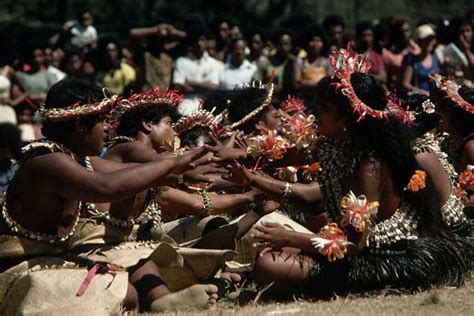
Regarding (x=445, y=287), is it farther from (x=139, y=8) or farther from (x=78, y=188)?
(x=139, y=8)

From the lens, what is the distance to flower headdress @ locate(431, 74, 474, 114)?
8.34 metres

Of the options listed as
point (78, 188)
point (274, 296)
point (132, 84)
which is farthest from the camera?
point (132, 84)

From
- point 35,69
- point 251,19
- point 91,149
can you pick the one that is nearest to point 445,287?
point 91,149

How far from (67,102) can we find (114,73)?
7.66 m

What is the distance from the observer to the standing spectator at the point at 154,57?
1378 centimetres

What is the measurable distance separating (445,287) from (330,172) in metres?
1.13

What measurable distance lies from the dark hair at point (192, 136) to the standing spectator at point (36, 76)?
5564 mm

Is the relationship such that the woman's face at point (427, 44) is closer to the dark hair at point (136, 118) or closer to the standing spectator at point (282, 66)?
the standing spectator at point (282, 66)

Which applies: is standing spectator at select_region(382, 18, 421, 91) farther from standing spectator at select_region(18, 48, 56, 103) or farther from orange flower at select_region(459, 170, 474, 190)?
orange flower at select_region(459, 170, 474, 190)

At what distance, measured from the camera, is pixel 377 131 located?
6891 mm

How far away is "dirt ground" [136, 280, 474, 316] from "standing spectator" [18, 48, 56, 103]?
25.8 ft

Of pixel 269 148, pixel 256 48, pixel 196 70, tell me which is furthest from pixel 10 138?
pixel 269 148

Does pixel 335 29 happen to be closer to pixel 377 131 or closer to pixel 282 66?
pixel 282 66

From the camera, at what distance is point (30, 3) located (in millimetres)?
24422
